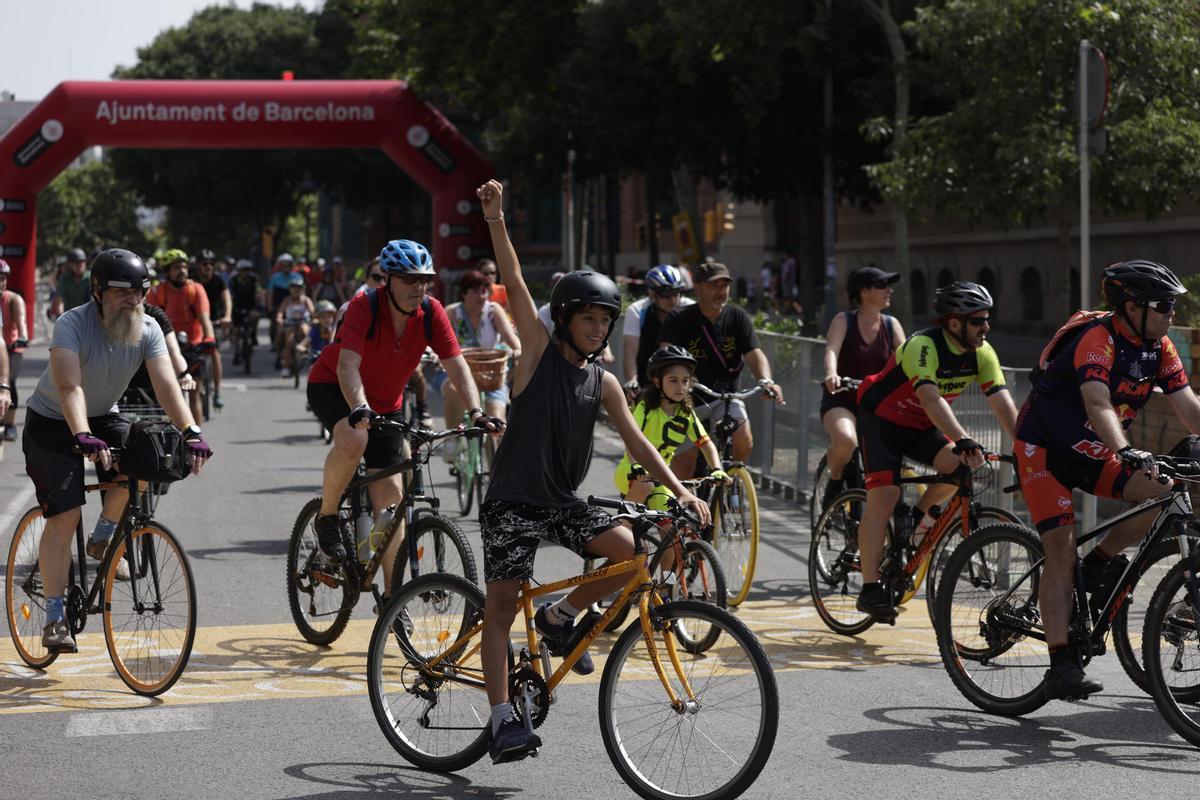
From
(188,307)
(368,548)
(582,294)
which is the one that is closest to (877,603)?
(368,548)

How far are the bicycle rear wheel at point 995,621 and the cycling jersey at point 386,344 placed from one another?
93.1 inches

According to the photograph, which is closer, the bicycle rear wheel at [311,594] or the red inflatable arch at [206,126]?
the bicycle rear wheel at [311,594]

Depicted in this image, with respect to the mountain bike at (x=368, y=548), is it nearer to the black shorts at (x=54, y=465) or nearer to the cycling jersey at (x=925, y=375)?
the black shorts at (x=54, y=465)

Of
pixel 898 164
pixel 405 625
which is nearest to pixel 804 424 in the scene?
pixel 405 625

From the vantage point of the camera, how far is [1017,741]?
6445 millimetres

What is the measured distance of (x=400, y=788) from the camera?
5789mm

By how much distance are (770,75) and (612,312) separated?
85.7ft

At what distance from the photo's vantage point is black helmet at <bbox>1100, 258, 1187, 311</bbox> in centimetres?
631

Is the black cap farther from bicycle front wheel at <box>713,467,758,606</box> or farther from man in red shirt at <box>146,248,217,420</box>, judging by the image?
man in red shirt at <box>146,248,217,420</box>

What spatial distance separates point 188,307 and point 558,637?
40.9ft

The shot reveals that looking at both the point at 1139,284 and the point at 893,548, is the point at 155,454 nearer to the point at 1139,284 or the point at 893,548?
the point at 893,548

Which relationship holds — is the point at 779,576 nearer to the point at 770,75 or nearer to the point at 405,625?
the point at 405,625

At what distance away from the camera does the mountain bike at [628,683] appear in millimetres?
5215

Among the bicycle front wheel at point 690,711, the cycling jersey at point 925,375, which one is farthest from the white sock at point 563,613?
the cycling jersey at point 925,375
